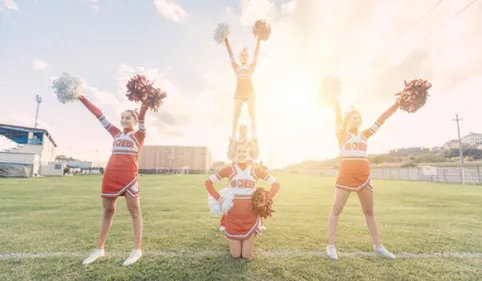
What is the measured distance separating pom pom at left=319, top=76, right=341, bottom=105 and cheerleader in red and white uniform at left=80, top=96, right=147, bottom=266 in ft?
10.0

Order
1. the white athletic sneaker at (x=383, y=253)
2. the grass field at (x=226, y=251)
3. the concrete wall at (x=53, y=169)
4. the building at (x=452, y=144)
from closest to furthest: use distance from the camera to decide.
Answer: the grass field at (x=226, y=251) → the white athletic sneaker at (x=383, y=253) → the concrete wall at (x=53, y=169) → the building at (x=452, y=144)

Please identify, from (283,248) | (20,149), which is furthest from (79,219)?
(20,149)

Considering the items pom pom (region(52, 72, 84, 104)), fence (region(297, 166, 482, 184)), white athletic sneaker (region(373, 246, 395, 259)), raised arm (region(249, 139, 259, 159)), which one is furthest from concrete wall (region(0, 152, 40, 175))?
fence (region(297, 166, 482, 184))

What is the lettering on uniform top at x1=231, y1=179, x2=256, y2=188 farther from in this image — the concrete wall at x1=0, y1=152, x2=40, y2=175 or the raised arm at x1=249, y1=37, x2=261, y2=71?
the concrete wall at x1=0, y1=152, x2=40, y2=175

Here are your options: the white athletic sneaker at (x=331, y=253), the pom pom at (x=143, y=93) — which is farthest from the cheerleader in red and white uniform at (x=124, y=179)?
the white athletic sneaker at (x=331, y=253)

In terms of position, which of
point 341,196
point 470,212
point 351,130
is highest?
point 351,130

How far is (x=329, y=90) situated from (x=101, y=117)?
3931 millimetres

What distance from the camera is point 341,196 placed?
4.04 metres

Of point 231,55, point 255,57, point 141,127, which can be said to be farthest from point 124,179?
point 255,57

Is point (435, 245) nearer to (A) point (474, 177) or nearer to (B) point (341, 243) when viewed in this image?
(B) point (341, 243)

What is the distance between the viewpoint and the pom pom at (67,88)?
13.2 ft

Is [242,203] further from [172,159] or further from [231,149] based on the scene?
[172,159]

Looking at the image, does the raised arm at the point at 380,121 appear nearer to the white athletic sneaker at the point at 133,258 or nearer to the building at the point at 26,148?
the white athletic sneaker at the point at 133,258

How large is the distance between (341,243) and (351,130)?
2.04 meters
